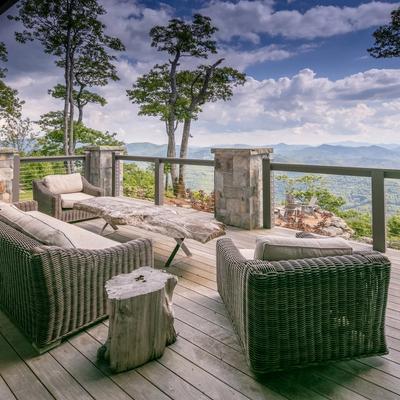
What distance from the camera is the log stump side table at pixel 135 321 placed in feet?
5.39

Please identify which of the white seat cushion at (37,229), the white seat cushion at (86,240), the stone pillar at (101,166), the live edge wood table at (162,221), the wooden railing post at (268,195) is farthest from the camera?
the stone pillar at (101,166)

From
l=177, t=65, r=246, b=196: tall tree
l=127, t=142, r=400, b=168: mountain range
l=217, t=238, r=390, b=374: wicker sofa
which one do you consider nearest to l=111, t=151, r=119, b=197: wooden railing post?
l=127, t=142, r=400, b=168: mountain range

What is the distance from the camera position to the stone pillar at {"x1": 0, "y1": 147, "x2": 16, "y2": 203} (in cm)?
527

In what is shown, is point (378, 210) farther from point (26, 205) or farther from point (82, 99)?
point (82, 99)

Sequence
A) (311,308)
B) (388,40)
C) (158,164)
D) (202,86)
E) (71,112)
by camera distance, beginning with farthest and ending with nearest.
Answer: (202,86)
(71,112)
(388,40)
(158,164)
(311,308)

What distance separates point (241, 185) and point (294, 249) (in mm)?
3108

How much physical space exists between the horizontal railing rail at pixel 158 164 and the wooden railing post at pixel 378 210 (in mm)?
2442

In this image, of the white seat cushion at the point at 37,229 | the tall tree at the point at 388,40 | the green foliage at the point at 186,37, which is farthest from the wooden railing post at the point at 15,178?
the tall tree at the point at 388,40

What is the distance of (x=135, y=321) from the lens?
65.3 inches

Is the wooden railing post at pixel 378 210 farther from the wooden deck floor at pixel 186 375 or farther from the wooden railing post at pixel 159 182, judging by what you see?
the wooden railing post at pixel 159 182

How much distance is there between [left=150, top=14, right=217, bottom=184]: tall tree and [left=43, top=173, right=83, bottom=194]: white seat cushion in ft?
18.9

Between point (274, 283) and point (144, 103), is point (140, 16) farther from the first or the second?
point (274, 283)

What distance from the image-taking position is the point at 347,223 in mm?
5312

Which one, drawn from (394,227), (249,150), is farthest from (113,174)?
(394,227)
